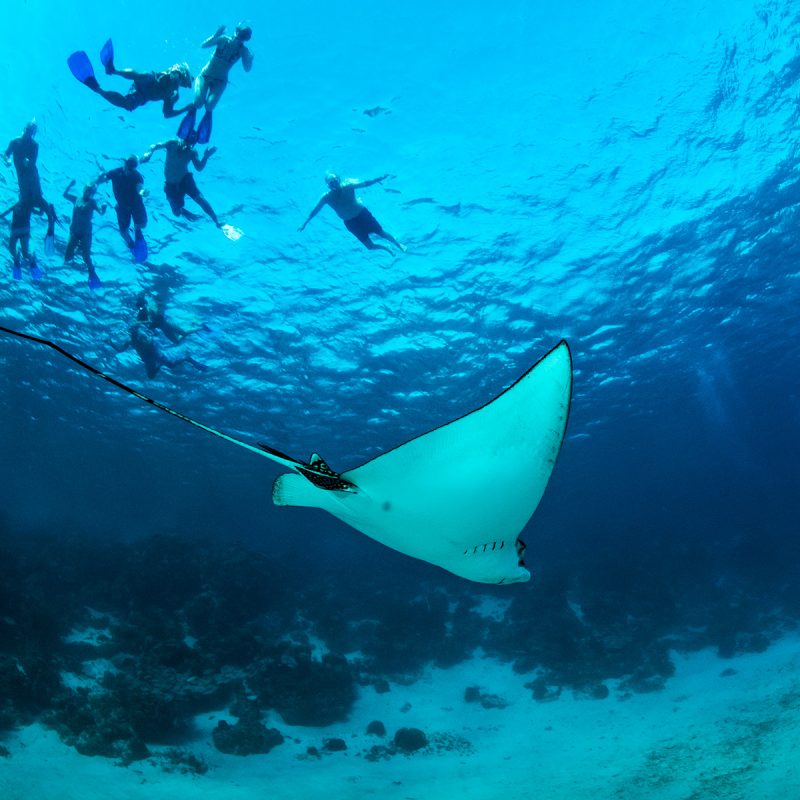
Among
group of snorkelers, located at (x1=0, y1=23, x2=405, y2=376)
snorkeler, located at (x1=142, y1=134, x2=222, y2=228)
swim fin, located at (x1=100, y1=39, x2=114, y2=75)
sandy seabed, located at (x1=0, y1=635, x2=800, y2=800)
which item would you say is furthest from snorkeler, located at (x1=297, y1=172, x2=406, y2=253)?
sandy seabed, located at (x1=0, y1=635, x2=800, y2=800)

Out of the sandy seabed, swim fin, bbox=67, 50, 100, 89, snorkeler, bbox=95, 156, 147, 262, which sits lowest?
the sandy seabed

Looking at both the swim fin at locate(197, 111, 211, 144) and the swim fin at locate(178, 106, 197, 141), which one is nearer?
the swim fin at locate(197, 111, 211, 144)

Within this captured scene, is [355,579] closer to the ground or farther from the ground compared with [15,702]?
farther from the ground

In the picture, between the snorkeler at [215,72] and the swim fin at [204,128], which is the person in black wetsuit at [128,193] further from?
the swim fin at [204,128]

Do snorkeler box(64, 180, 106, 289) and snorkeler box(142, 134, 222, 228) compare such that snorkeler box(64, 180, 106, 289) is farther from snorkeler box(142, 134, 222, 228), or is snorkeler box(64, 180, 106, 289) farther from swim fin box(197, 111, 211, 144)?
swim fin box(197, 111, 211, 144)

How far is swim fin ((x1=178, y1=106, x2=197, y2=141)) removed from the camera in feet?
28.1

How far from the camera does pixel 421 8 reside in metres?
10.2

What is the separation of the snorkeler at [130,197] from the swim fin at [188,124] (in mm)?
2365

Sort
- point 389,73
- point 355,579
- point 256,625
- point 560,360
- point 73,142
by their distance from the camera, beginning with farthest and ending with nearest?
1. point 355,579
2. point 256,625
3. point 73,142
4. point 389,73
5. point 560,360

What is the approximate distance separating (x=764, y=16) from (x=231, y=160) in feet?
36.4

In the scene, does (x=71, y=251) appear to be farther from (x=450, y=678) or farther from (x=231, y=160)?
(x=450, y=678)

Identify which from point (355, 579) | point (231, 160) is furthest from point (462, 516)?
point (355, 579)

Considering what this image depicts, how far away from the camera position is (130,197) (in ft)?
35.9

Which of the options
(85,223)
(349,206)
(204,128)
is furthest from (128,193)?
(349,206)
